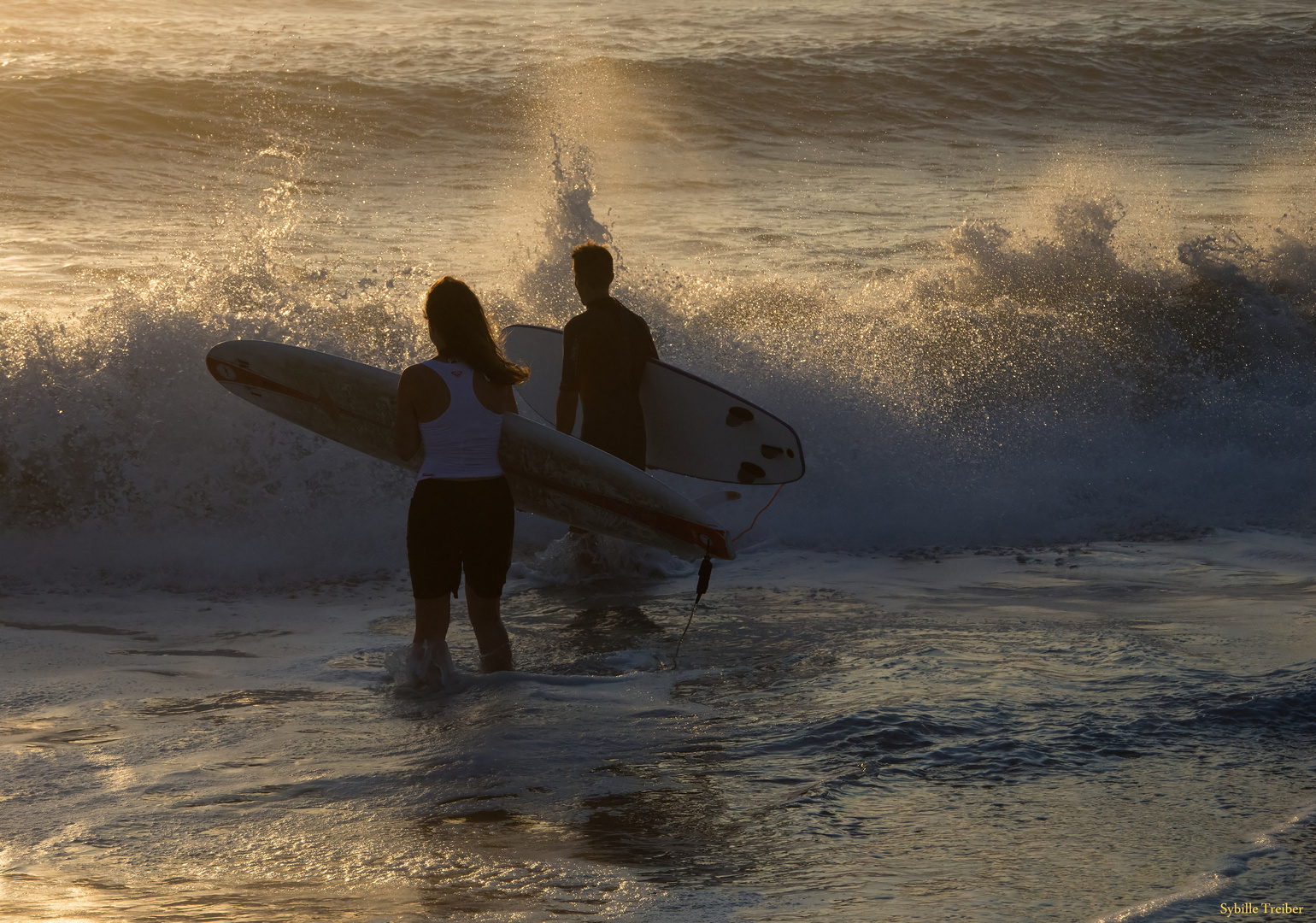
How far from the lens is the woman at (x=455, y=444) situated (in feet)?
12.8

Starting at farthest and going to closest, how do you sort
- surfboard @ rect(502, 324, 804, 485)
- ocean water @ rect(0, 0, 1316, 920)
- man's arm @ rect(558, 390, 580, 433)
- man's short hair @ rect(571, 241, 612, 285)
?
surfboard @ rect(502, 324, 804, 485) → man's arm @ rect(558, 390, 580, 433) → man's short hair @ rect(571, 241, 612, 285) → ocean water @ rect(0, 0, 1316, 920)

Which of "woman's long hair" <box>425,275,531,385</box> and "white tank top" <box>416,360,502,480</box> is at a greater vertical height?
"woman's long hair" <box>425,275,531,385</box>

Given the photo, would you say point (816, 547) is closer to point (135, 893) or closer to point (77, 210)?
point (135, 893)

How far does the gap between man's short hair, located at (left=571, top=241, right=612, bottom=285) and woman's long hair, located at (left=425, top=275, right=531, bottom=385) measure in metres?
1.42

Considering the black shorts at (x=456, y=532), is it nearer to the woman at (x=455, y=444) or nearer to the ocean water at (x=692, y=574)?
the woman at (x=455, y=444)

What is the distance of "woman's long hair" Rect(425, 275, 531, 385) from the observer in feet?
12.7

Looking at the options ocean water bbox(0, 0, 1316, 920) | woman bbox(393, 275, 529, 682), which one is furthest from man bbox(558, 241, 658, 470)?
woman bbox(393, 275, 529, 682)

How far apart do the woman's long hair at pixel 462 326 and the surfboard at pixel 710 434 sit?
2.01m

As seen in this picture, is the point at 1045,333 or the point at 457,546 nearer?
the point at 457,546

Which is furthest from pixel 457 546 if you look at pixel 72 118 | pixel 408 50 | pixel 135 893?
pixel 408 50

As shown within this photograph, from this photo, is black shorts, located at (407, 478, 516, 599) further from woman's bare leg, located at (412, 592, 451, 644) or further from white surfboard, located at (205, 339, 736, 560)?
white surfboard, located at (205, 339, 736, 560)

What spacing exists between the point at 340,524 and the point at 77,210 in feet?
33.2

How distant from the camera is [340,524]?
7031 millimetres

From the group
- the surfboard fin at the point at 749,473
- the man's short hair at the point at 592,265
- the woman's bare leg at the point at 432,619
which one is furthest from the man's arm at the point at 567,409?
the woman's bare leg at the point at 432,619
